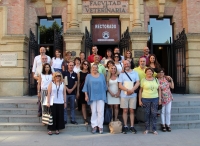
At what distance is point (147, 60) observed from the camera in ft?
24.7

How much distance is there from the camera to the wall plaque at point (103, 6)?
12.2 metres

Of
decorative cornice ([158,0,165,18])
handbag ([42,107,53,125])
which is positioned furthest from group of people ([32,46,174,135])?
decorative cornice ([158,0,165,18])

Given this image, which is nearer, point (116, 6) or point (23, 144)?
point (23, 144)

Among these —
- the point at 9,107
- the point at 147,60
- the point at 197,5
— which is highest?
the point at 197,5

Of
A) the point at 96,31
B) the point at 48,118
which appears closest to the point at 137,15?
the point at 96,31

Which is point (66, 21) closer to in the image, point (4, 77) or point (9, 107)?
point (4, 77)

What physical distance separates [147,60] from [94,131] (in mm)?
2968

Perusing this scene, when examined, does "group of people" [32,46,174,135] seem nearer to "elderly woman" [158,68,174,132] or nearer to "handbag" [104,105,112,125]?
"elderly woman" [158,68,174,132]

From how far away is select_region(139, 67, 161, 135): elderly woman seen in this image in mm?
6312

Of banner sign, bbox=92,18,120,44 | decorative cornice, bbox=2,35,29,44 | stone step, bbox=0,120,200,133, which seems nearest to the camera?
stone step, bbox=0,120,200,133

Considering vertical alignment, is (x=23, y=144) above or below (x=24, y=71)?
below

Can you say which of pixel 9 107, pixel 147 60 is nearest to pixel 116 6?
pixel 147 60

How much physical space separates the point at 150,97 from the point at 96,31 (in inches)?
278

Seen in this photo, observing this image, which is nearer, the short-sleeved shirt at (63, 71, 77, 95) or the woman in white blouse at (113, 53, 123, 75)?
the short-sleeved shirt at (63, 71, 77, 95)
